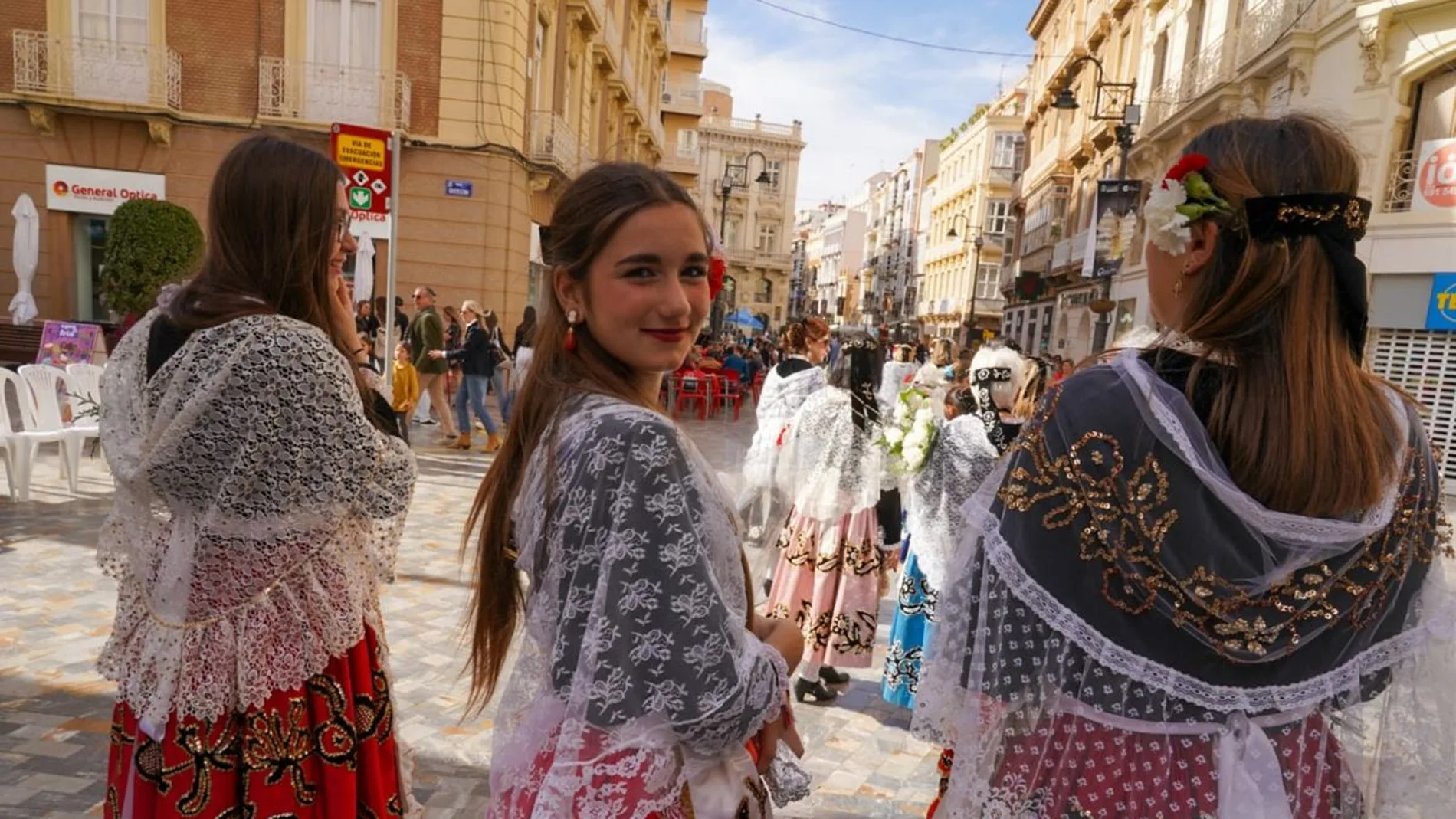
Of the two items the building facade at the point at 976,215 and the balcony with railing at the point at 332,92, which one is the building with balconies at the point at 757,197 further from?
the balcony with railing at the point at 332,92

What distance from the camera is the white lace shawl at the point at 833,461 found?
177 inches

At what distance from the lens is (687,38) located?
38.3 m

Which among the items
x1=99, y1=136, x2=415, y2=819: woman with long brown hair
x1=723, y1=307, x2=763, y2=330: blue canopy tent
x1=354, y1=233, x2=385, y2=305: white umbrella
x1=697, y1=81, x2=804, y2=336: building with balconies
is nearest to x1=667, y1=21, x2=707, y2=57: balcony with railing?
x1=723, y1=307, x2=763, y2=330: blue canopy tent

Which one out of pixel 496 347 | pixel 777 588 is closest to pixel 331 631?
pixel 777 588

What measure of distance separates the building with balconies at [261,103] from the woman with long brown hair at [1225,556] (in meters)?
15.1

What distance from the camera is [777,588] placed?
463 cm

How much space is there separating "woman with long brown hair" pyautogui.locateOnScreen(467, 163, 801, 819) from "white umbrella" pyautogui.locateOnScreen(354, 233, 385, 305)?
1195cm

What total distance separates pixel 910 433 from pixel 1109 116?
21.4 m

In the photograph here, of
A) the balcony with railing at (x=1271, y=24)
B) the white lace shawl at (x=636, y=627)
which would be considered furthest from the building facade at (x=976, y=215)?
the white lace shawl at (x=636, y=627)

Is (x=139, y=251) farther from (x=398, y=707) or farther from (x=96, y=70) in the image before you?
(x=398, y=707)

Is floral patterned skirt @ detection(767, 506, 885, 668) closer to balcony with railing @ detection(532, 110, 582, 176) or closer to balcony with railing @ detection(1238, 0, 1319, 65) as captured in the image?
balcony with railing @ detection(532, 110, 582, 176)

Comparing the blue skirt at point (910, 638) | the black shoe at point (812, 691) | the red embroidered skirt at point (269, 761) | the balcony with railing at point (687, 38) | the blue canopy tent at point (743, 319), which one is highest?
the balcony with railing at point (687, 38)

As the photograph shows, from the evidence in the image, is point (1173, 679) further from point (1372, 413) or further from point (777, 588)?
point (777, 588)

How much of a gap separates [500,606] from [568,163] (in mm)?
18031
